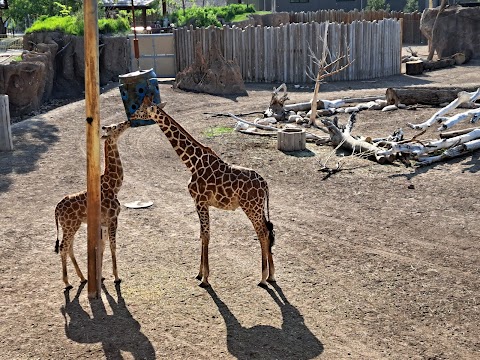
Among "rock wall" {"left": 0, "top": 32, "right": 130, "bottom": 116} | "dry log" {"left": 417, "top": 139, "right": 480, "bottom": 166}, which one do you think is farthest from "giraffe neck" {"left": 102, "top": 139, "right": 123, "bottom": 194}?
"rock wall" {"left": 0, "top": 32, "right": 130, "bottom": 116}

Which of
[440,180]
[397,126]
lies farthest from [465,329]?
[397,126]

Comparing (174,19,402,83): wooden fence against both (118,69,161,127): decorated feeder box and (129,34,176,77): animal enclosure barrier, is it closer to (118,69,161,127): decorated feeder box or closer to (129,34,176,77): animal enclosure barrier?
(129,34,176,77): animal enclosure barrier

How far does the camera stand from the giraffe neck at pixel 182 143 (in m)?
7.36

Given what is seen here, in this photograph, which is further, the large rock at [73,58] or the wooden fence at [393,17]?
the wooden fence at [393,17]

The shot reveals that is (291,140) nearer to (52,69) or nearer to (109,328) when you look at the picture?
(109,328)

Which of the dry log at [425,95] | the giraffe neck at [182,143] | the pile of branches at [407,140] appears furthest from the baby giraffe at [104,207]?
the dry log at [425,95]

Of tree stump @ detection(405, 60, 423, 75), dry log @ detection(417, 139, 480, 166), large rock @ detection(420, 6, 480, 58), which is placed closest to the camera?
dry log @ detection(417, 139, 480, 166)

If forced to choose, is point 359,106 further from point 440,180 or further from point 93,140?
point 93,140

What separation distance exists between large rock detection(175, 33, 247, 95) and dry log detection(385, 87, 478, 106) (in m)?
5.41

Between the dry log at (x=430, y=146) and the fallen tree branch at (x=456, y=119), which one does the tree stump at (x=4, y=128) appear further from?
the fallen tree branch at (x=456, y=119)

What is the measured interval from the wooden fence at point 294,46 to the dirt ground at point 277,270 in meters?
10.3

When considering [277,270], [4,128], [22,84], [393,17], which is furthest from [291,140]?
[393,17]

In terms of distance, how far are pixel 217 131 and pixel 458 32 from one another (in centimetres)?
1625

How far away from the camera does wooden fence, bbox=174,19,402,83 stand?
73.9 feet
